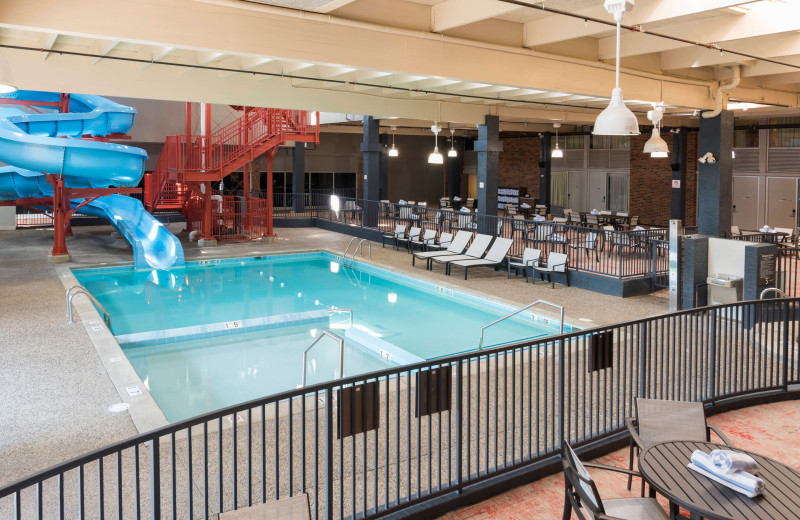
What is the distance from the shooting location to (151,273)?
16.7 metres

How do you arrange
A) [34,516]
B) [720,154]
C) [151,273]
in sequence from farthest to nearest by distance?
[151,273] < [720,154] < [34,516]

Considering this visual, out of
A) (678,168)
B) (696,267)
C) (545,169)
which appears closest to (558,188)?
(545,169)

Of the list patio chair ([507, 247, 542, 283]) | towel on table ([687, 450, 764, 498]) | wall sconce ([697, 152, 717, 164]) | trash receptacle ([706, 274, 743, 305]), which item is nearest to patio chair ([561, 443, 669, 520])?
towel on table ([687, 450, 764, 498])

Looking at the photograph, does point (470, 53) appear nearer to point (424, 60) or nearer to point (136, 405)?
point (424, 60)

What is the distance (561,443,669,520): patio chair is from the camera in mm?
3420

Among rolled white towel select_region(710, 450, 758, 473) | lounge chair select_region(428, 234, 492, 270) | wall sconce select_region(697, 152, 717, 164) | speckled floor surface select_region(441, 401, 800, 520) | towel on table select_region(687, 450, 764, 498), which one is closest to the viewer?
towel on table select_region(687, 450, 764, 498)

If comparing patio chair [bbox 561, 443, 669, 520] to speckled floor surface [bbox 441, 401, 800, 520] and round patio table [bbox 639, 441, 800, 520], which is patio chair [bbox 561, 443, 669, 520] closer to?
round patio table [bbox 639, 441, 800, 520]

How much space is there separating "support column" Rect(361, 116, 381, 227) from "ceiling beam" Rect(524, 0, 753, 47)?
11972 millimetres

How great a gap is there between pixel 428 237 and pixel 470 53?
324 inches

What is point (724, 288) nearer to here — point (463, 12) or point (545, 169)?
point (463, 12)

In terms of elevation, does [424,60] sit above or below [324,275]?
above

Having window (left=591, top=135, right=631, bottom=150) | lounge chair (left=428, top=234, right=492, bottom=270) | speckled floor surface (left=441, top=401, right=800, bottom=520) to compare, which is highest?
window (left=591, top=135, right=631, bottom=150)

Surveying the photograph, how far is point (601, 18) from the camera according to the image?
893 cm

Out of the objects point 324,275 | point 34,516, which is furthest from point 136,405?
point 324,275
